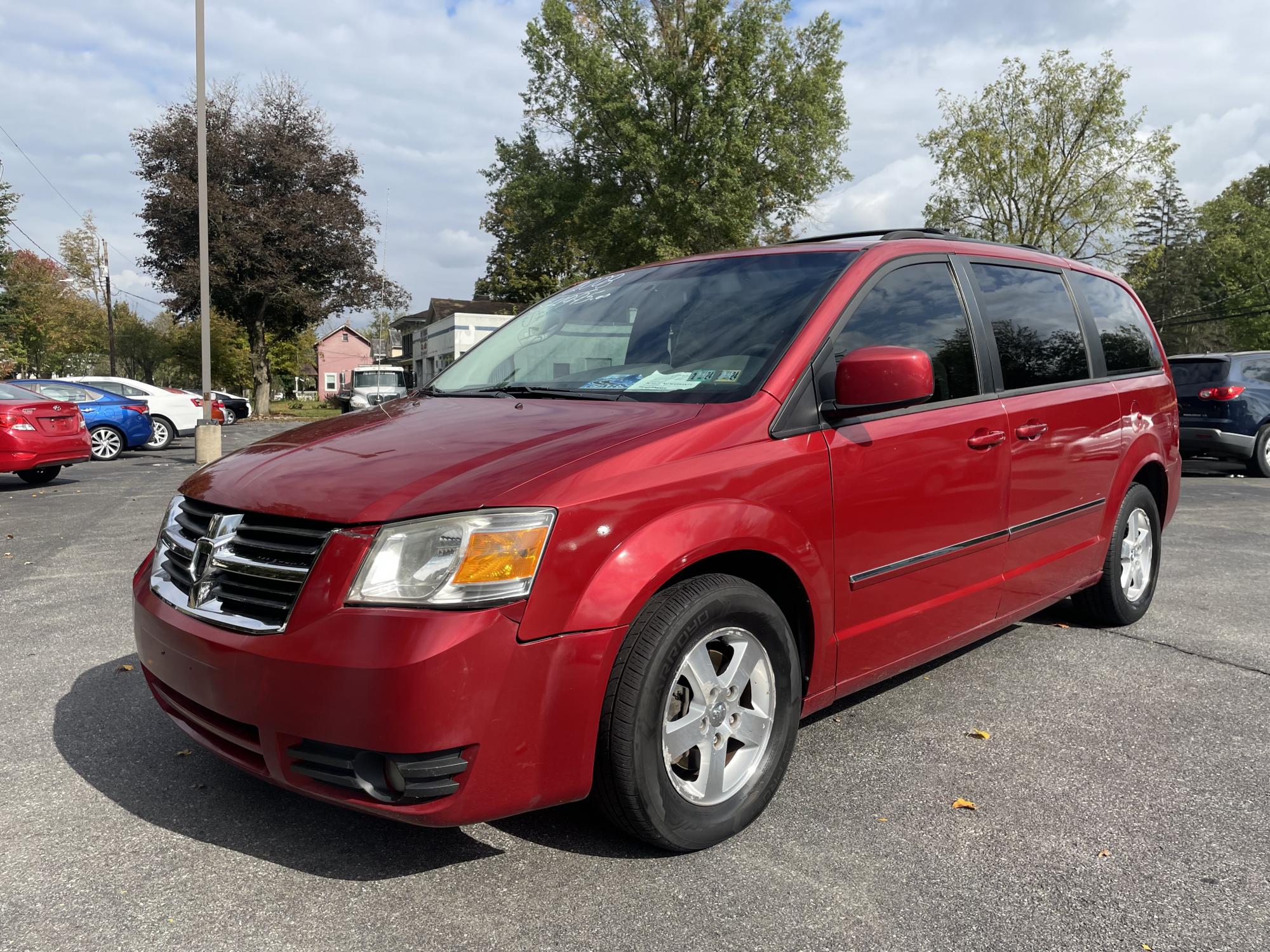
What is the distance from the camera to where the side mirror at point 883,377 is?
2861 mm

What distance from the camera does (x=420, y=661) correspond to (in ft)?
7.09

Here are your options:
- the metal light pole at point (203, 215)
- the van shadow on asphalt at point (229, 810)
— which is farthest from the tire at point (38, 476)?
the van shadow on asphalt at point (229, 810)

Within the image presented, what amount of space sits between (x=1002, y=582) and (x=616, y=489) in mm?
2034

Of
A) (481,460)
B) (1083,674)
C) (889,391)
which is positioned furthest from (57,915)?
(1083,674)

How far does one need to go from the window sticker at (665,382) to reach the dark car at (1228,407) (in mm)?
11942

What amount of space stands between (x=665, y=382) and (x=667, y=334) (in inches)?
14.6

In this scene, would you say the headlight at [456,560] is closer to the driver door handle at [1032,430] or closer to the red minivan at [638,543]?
the red minivan at [638,543]

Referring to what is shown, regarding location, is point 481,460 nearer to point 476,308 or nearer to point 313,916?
point 313,916

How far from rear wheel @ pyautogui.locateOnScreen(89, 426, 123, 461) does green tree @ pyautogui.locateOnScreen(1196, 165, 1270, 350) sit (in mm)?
67073

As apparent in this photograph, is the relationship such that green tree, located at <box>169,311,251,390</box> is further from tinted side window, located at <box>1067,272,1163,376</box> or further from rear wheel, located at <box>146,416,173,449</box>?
tinted side window, located at <box>1067,272,1163,376</box>

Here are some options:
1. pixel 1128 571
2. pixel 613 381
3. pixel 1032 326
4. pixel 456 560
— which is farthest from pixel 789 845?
pixel 1128 571

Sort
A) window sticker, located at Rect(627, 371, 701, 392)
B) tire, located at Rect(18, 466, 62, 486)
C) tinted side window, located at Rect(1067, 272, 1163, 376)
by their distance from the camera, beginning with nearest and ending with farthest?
window sticker, located at Rect(627, 371, 701, 392) → tinted side window, located at Rect(1067, 272, 1163, 376) → tire, located at Rect(18, 466, 62, 486)

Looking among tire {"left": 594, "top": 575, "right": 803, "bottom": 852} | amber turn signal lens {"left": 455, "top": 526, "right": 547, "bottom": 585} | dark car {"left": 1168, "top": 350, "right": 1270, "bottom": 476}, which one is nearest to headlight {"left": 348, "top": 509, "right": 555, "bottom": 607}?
amber turn signal lens {"left": 455, "top": 526, "right": 547, "bottom": 585}

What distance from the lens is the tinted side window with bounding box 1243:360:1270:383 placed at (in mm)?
12656
